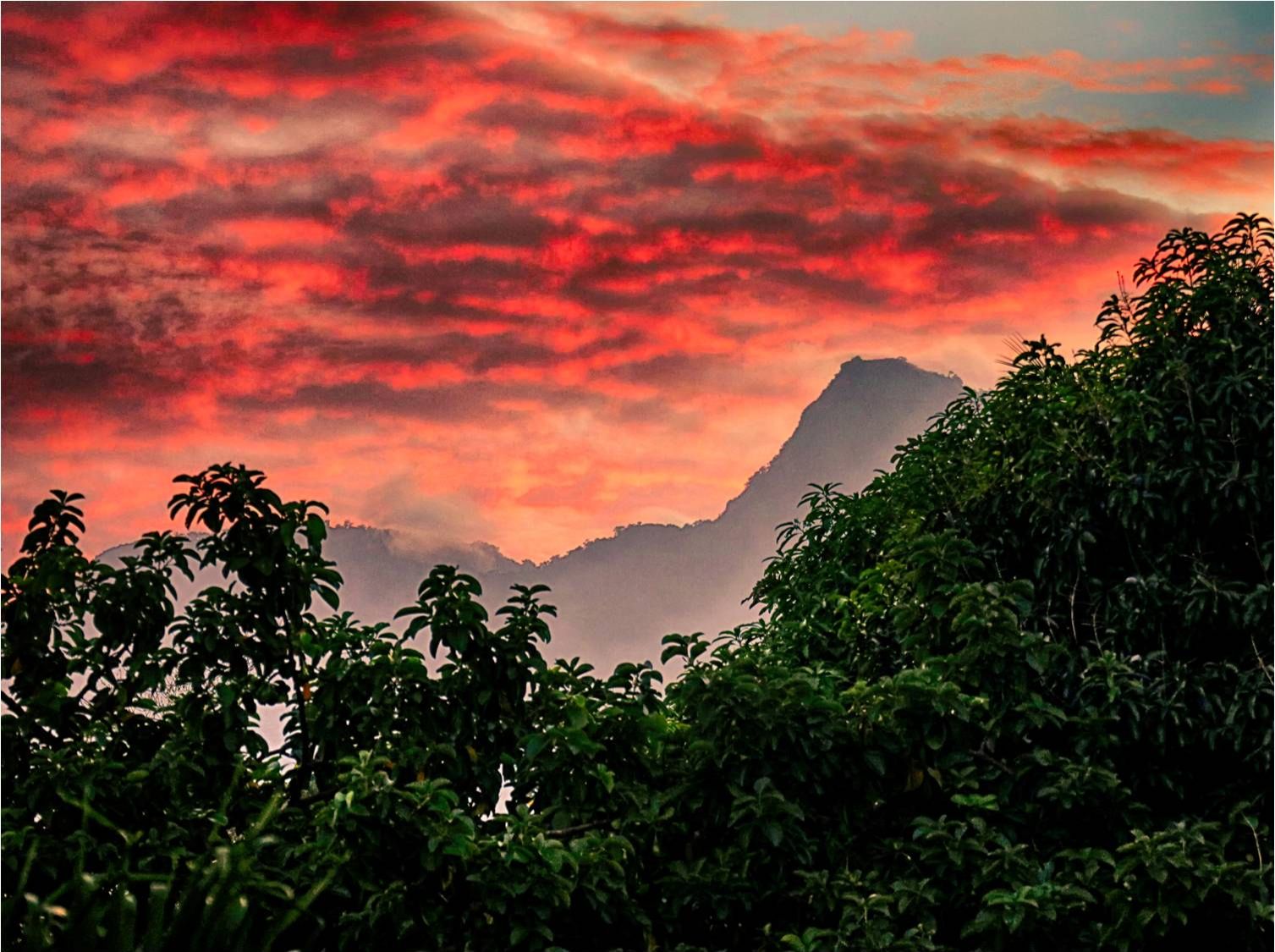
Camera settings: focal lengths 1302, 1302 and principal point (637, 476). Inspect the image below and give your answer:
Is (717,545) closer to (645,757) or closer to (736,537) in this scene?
(736,537)

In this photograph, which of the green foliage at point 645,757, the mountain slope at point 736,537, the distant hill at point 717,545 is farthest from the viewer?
the mountain slope at point 736,537

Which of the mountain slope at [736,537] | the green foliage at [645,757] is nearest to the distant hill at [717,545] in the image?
the mountain slope at [736,537]

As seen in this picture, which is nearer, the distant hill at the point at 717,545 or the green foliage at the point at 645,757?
the green foliage at the point at 645,757

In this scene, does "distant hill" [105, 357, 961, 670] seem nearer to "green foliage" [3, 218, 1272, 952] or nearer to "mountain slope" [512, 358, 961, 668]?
"mountain slope" [512, 358, 961, 668]

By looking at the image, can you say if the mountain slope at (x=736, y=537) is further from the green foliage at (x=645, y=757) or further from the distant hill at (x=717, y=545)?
the green foliage at (x=645, y=757)

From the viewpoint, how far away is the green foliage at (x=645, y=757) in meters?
5.22

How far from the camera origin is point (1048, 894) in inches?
213

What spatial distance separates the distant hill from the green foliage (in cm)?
221

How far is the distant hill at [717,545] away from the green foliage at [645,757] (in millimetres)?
2213

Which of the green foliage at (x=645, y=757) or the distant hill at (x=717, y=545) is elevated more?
the distant hill at (x=717, y=545)

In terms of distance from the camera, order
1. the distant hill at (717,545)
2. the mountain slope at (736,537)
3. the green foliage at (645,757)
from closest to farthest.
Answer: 1. the green foliage at (645,757)
2. the distant hill at (717,545)
3. the mountain slope at (736,537)

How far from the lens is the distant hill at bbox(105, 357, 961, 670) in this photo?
9875 millimetres

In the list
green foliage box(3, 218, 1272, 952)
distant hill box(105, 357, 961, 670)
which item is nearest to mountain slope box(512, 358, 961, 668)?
distant hill box(105, 357, 961, 670)

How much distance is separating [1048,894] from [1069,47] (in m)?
5.40
